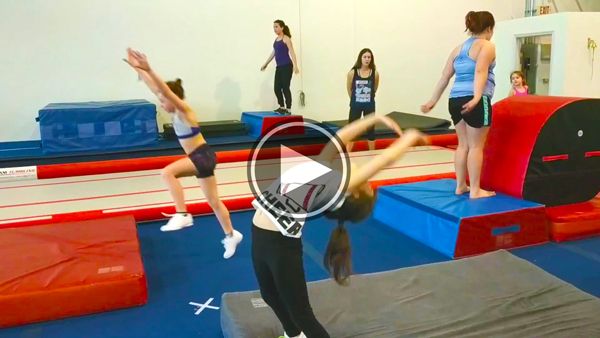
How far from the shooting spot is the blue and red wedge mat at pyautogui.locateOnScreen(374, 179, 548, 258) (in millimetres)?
3889

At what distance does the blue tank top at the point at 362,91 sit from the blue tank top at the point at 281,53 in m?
1.67

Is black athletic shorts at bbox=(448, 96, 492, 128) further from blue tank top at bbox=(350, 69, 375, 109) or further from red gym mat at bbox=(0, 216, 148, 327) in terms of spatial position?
blue tank top at bbox=(350, 69, 375, 109)

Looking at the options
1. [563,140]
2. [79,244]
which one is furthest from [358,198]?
[563,140]

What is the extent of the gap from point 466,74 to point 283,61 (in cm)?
470

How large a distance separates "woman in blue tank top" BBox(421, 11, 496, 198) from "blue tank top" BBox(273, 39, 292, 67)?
437 cm

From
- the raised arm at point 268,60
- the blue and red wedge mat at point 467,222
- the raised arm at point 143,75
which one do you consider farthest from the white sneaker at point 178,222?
the raised arm at point 268,60

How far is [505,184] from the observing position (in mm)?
4473

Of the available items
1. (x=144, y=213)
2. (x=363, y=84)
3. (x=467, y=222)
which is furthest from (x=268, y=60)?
(x=467, y=222)

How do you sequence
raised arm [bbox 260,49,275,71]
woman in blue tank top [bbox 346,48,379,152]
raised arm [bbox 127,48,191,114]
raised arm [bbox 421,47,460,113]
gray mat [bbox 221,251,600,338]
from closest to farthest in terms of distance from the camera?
raised arm [bbox 127,48,191,114], gray mat [bbox 221,251,600,338], raised arm [bbox 421,47,460,113], woman in blue tank top [bbox 346,48,379,152], raised arm [bbox 260,49,275,71]

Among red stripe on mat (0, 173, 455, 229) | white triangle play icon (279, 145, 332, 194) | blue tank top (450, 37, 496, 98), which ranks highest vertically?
blue tank top (450, 37, 496, 98)

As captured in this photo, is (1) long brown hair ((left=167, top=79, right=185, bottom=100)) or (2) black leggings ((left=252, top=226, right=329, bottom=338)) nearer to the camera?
(1) long brown hair ((left=167, top=79, right=185, bottom=100))

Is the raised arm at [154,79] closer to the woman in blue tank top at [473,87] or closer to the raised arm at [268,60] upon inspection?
the woman in blue tank top at [473,87]

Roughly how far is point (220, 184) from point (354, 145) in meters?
1.66

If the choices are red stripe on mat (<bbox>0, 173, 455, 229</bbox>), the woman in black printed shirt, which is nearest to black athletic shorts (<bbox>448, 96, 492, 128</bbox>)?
red stripe on mat (<bbox>0, 173, 455, 229</bbox>)
